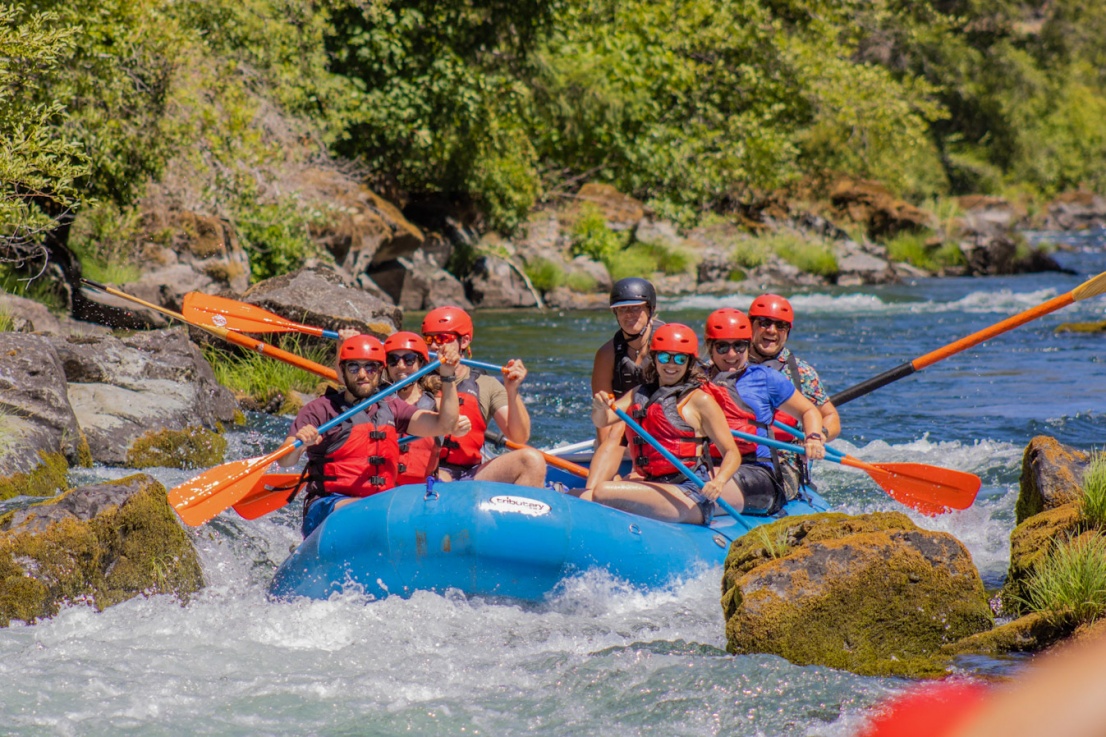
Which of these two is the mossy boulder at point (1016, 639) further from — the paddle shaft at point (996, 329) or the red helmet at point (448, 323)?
the red helmet at point (448, 323)

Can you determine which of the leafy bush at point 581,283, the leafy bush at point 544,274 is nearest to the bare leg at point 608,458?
the leafy bush at point 544,274

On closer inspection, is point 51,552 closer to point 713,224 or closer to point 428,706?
point 428,706

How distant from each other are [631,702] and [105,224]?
870cm

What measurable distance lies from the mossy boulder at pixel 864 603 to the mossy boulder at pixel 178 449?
4168 millimetres

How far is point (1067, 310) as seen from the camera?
1630 cm

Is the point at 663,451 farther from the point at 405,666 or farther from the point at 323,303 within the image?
the point at 323,303

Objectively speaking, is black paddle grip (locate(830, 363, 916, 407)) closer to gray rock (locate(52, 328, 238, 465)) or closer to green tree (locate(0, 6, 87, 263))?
gray rock (locate(52, 328, 238, 465))

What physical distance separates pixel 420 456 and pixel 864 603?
2.17 meters

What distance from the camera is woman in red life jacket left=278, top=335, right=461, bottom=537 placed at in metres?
5.01

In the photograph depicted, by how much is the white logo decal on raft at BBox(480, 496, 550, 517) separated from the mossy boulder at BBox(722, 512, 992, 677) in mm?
817

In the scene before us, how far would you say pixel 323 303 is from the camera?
9.92m

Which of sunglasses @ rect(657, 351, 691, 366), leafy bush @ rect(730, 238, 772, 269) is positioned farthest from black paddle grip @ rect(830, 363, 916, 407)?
leafy bush @ rect(730, 238, 772, 269)

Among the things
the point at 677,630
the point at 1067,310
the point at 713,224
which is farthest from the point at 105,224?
the point at 713,224

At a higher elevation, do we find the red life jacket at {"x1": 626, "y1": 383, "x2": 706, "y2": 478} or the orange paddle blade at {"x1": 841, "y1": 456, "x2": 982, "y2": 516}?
the red life jacket at {"x1": 626, "y1": 383, "x2": 706, "y2": 478}
